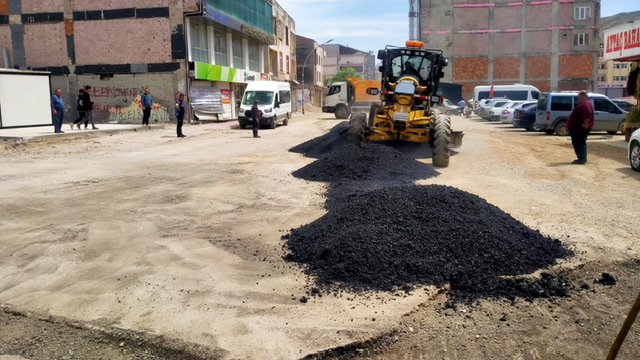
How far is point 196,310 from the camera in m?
4.43

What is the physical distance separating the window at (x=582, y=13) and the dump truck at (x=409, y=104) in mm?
58129

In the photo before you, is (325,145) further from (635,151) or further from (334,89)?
(334,89)

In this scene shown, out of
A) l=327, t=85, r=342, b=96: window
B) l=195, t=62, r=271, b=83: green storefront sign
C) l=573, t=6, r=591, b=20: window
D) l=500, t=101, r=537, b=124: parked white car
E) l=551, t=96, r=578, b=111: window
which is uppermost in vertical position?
l=573, t=6, r=591, b=20: window

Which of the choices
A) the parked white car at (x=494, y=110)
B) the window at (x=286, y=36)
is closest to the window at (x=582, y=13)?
the window at (x=286, y=36)

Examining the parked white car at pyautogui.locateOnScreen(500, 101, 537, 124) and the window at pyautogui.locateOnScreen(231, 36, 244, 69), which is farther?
the window at pyautogui.locateOnScreen(231, 36, 244, 69)


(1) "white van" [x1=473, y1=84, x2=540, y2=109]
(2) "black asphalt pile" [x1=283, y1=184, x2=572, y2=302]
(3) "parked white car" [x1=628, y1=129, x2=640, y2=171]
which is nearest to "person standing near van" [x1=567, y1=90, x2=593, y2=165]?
(3) "parked white car" [x1=628, y1=129, x2=640, y2=171]

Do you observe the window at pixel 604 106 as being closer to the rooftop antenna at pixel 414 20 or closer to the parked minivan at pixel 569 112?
the parked minivan at pixel 569 112

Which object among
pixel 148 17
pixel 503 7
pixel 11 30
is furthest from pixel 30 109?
pixel 503 7

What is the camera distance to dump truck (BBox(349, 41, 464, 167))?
1313cm

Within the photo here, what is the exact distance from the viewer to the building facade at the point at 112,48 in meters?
30.7

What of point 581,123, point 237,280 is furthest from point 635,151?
point 237,280

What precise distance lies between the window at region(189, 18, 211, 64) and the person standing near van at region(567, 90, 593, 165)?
2444 cm

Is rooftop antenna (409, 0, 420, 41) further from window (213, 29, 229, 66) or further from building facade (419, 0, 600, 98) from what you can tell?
window (213, 29, 229, 66)

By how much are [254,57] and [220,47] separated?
29.1 ft
